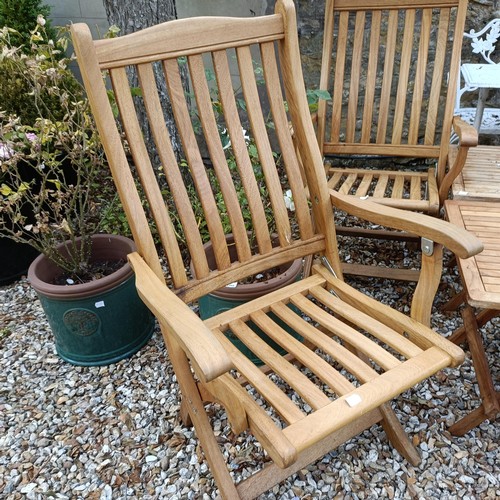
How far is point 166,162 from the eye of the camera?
4.75 feet

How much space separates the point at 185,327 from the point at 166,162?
60 centimetres

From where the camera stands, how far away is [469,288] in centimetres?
143

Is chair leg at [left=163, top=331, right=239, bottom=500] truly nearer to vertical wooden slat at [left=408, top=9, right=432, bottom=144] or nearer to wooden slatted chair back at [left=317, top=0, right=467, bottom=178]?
wooden slatted chair back at [left=317, top=0, right=467, bottom=178]

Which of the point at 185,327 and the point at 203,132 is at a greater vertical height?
the point at 203,132

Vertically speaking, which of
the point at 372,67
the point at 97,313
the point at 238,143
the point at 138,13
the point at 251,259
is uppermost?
the point at 138,13

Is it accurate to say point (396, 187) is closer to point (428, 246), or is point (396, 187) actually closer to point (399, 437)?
point (428, 246)

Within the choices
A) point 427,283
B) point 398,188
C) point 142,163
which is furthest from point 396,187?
point 142,163

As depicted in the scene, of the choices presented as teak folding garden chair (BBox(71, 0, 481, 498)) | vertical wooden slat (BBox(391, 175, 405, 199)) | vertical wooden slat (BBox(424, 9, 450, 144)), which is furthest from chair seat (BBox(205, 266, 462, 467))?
vertical wooden slat (BBox(424, 9, 450, 144))

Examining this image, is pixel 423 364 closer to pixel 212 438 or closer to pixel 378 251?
pixel 212 438

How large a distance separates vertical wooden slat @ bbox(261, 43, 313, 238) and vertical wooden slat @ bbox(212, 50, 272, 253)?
13cm

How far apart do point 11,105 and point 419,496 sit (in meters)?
2.79

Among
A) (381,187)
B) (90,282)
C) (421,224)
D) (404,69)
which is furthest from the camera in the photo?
(404,69)

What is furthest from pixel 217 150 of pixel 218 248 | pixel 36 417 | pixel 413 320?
pixel 36 417

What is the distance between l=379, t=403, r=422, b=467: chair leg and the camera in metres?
1.66
